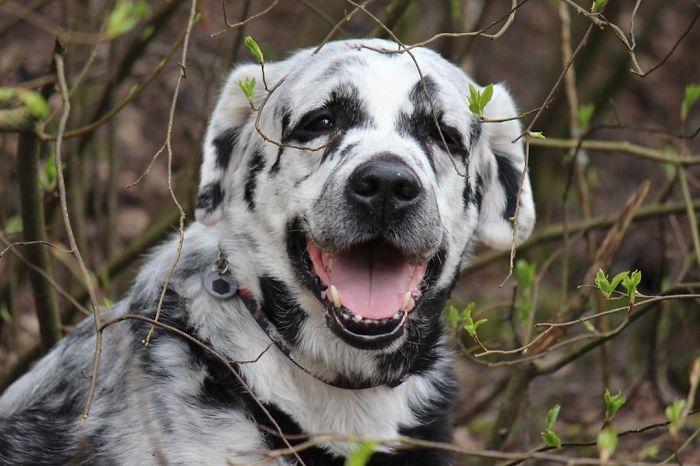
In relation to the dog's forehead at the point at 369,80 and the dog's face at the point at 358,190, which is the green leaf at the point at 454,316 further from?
the dog's forehead at the point at 369,80

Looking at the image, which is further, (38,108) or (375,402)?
(375,402)

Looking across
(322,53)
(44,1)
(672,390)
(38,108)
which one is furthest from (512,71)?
(38,108)

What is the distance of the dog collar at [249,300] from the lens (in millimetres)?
3863

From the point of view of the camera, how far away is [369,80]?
13.0 feet

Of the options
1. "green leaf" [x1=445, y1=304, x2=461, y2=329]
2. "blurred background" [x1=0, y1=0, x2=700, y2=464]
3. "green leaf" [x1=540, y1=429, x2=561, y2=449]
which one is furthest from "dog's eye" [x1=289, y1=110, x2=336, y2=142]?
"green leaf" [x1=540, y1=429, x2=561, y2=449]

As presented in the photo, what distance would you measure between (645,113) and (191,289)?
31.4 feet

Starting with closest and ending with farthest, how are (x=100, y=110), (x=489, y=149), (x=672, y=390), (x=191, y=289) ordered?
(x=191, y=289) → (x=489, y=149) → (x=100, y=110) → (x=672, y=390)

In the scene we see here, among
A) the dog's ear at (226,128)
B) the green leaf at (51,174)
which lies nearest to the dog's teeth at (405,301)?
the dog's ear at (226,128)

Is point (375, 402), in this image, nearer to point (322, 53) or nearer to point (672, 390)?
point (322, 53)

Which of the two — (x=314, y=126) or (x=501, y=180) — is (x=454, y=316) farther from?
(x=314, y=126)

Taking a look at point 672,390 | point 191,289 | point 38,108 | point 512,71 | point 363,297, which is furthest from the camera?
point 512,71

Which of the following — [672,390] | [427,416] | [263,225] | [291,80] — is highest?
[291,80]

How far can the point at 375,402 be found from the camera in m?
3.96

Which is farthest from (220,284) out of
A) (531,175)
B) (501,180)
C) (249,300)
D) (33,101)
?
(531,175)
